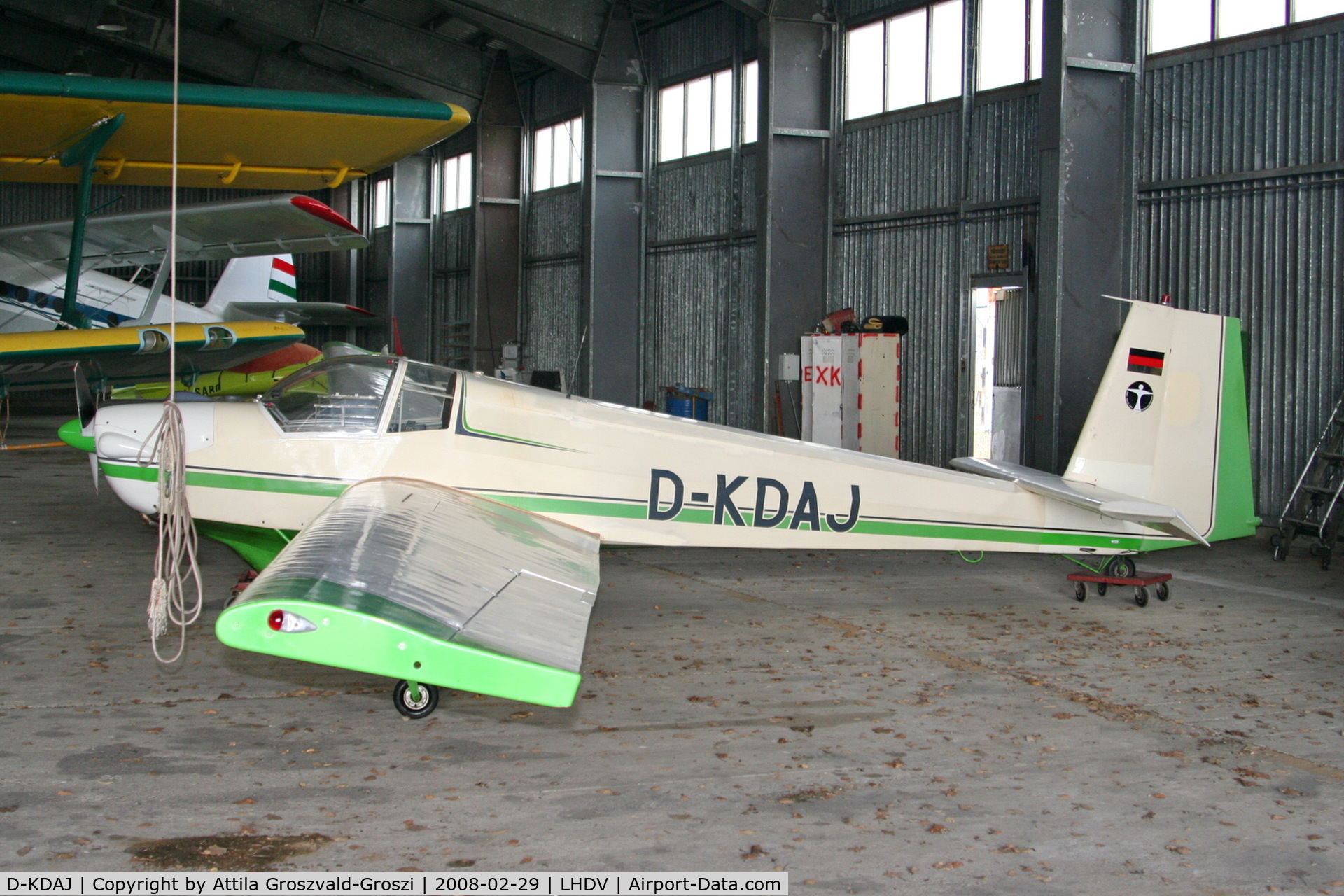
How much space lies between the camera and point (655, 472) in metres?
6.54

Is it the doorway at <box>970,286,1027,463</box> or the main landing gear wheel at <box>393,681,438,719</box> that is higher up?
the doorway at <box>970,286,1027,463</box>

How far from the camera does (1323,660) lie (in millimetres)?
5828

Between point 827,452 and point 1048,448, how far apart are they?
517 cm

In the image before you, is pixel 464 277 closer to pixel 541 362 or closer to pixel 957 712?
pixel 541 362

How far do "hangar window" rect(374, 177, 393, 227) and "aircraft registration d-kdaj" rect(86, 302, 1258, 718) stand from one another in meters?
26.8

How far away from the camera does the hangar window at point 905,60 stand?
13.9m

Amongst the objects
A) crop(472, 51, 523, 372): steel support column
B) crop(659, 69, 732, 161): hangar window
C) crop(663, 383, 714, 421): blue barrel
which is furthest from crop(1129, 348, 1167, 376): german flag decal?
crop(472, 51, 523, 372): steel support column

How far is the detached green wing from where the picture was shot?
323 cm

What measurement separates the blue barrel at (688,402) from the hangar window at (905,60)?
5.19 metres

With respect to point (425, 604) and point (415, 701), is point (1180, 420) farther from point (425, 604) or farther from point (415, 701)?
point (425, 604)

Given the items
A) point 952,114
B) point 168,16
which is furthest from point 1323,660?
point 168,16

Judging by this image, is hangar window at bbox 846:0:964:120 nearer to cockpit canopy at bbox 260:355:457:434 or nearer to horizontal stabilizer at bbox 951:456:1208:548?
horizontal stabilizer at bbox 951:456:1208:548

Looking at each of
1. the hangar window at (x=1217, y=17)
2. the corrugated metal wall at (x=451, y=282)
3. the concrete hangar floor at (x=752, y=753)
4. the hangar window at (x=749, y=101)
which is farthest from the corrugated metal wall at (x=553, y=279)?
the concrete hangar floor at (x=752, y=753)

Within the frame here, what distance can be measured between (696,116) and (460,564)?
1577cm
